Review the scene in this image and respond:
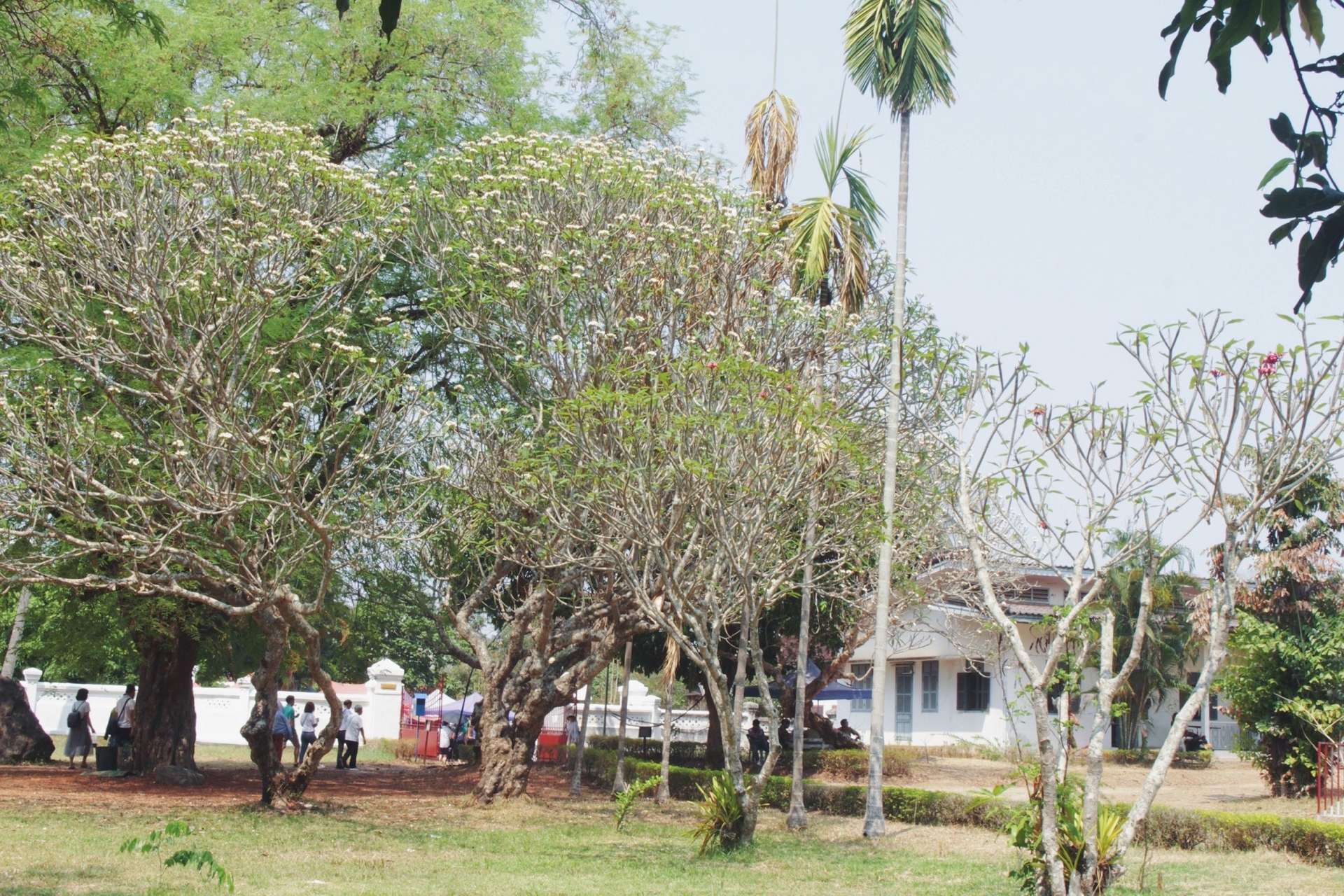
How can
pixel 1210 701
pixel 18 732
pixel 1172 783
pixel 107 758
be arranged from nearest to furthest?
pixel 107 758 < pixel 18 732 < pixel 1172 783 < pixel 1210 701

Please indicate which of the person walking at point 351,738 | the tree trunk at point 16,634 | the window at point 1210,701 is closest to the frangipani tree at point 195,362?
the person walking at point 351,738

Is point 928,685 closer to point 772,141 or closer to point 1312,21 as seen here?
point 772,141

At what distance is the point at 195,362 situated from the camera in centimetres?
1461

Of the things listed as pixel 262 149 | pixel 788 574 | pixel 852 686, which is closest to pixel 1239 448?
pixel 788 574

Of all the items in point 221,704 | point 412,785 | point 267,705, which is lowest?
point 412,785

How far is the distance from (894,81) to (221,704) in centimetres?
2770

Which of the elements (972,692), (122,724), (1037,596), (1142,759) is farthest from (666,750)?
(1037,596)

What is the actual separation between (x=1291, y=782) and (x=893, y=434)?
985 cm

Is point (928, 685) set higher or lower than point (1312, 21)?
lower

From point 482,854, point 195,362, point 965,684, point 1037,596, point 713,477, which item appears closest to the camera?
point 713,477

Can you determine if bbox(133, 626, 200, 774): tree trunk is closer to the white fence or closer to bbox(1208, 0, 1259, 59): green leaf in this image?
the white fence

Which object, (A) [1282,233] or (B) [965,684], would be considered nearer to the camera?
(A) [1282,233]

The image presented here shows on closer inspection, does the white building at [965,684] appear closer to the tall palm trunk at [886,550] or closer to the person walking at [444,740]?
the person walking at [444,740]

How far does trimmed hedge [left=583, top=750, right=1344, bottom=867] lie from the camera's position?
45.4 feet
